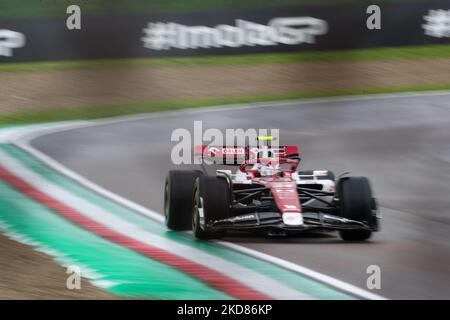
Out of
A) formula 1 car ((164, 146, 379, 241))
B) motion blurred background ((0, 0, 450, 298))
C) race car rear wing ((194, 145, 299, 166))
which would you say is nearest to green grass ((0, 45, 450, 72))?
motion blurred background ((0, 0, 450, 298))

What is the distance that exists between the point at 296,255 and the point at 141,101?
871 centimetres

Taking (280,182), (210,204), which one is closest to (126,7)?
(280,182)

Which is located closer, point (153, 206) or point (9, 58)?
point (153, 206)

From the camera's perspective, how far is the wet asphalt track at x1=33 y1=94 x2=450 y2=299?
20.3 ft

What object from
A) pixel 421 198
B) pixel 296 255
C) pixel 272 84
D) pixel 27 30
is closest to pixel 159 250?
pixel 296 255

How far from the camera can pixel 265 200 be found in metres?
7.16

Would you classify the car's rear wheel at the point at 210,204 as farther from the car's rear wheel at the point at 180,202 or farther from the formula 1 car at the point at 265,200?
the car's rear wheel at the point at 180,202

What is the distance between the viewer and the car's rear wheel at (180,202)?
7.29 m

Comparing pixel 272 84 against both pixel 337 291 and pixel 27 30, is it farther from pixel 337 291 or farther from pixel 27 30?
pixel 337 291

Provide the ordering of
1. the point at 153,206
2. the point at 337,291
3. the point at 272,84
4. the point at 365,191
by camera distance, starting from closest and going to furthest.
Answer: the point at 337,291 < the point at 365,191 < the point at 153,206 < the point at 272,84

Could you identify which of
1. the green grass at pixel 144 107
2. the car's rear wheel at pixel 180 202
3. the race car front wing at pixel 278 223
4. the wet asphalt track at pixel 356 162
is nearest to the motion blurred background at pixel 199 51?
the green grass at pixel 144 107

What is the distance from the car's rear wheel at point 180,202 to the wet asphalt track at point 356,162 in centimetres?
43

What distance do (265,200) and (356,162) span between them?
11.4 ft

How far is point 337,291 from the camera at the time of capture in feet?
17.4
